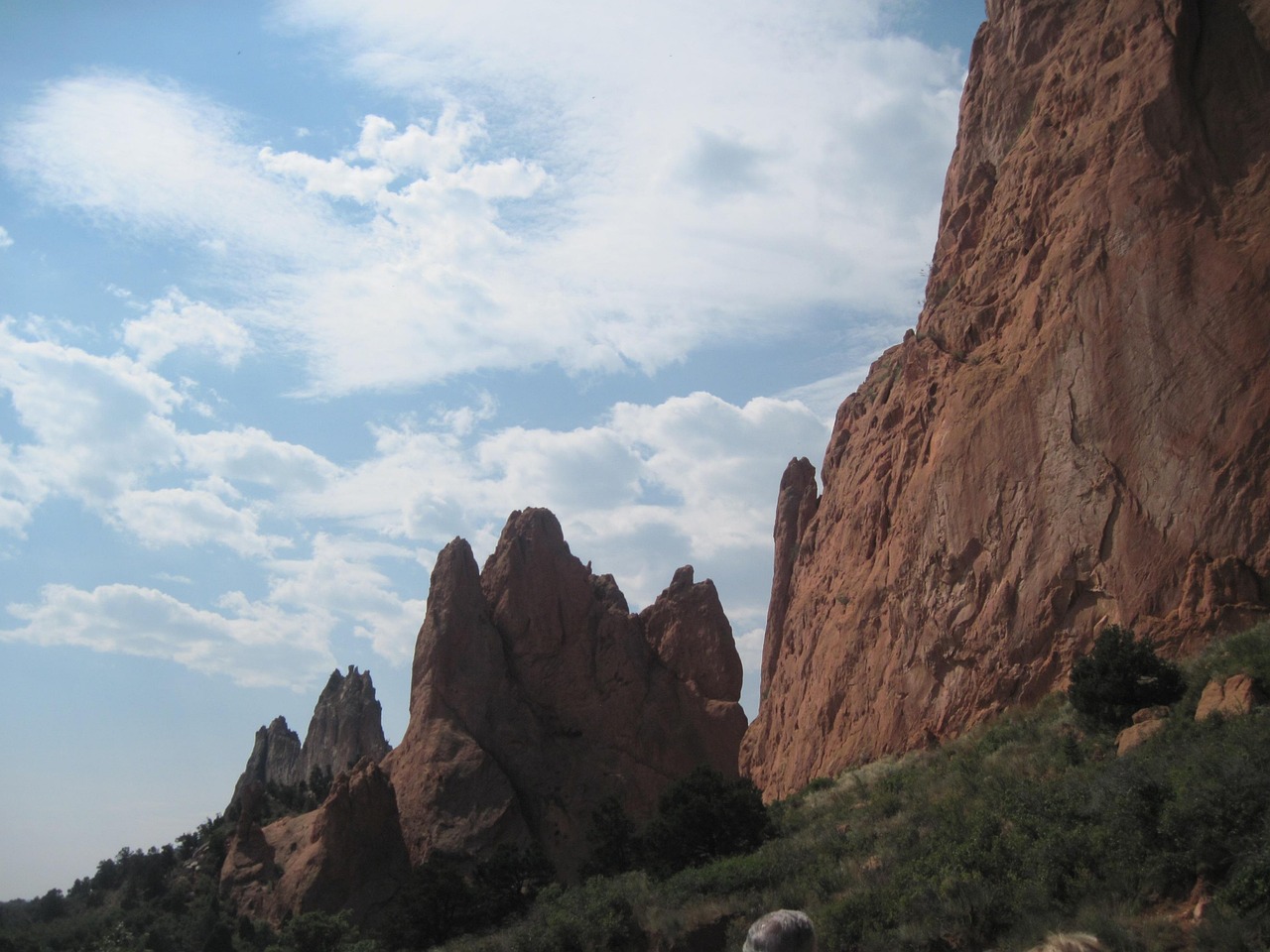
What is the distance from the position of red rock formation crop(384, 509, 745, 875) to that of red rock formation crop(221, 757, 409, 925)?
3.11 meters

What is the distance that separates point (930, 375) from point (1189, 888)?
2021 cm

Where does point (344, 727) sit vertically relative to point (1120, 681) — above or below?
above

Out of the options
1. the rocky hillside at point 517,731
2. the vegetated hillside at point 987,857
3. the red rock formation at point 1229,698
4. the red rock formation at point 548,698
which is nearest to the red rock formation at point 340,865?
the rocky hillside at point 517,731

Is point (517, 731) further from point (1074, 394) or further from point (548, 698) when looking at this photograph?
point (1074, 394)

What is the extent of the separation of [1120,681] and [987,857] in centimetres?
548

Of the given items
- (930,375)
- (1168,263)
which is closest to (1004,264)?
(930,375)

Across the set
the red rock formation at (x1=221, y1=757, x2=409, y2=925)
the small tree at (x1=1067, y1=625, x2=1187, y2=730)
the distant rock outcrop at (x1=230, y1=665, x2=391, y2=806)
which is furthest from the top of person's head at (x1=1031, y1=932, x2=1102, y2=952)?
the distant rock outcrop at (x1=230, y1=665, x2=391, y2=806)

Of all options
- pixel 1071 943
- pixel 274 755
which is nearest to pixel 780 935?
pixel 1071 943

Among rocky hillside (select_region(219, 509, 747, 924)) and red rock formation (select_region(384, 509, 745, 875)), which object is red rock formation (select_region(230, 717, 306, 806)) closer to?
rocky hillside (select_region(219, 509, 747, 924))

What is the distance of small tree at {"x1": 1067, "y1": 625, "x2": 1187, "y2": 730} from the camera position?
2095 cm

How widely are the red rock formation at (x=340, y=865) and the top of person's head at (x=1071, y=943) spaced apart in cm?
3359

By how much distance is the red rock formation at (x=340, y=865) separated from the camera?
4325cm

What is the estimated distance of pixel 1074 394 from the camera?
26.4 metres

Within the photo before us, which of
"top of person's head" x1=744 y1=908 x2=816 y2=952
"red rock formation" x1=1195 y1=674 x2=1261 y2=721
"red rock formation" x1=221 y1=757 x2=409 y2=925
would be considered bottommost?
"red rock formation" x1=221 y1=757 x2=409 y2=925
